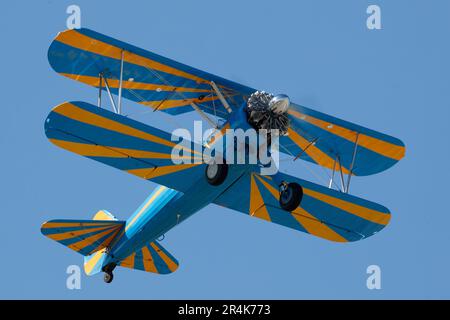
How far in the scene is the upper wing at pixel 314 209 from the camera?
790 inches

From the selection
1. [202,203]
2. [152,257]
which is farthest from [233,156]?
[152,257]

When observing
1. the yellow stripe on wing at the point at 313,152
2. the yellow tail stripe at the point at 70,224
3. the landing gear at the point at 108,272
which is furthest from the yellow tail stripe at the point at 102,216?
the yellow stripe on wing at the point at 313,152

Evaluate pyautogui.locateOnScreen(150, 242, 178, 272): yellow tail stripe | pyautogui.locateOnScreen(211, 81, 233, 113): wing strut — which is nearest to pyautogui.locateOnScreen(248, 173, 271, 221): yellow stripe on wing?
pyautogui.locateOnScreen(211, 81, 233, 113): wing strut

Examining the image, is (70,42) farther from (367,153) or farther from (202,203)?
(367,153)

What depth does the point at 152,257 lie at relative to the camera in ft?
74.3

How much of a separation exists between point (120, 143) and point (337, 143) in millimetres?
4903

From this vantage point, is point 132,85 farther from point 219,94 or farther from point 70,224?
point 70,224

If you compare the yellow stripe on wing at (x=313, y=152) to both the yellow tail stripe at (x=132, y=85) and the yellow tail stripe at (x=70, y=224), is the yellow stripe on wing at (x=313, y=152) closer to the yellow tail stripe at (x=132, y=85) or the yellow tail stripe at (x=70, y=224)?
the yellow tail stripe at (x=132, y=85)

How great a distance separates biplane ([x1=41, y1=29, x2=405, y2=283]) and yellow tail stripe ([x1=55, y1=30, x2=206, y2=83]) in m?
0.02

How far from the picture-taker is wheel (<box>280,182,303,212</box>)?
18.6 metres

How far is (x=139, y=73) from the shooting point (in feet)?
66.0

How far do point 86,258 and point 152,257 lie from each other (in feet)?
4.90

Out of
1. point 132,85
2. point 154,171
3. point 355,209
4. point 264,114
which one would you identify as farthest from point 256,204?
point 132,85

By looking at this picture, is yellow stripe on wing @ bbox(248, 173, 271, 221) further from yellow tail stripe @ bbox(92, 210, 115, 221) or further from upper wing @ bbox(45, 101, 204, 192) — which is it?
yellow tail stripe @ bbox(92, 210, 115, 221)
